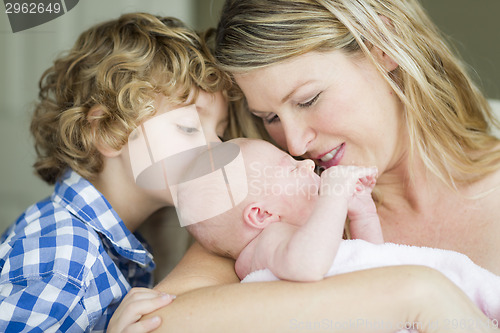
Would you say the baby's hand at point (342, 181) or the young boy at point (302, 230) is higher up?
the baby's hand at point (342, 181)

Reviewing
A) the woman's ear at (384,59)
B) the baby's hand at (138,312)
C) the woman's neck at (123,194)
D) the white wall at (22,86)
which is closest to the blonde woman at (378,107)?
the woman's ear at (384,59)

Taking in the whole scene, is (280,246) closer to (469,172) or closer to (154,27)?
(469,172)

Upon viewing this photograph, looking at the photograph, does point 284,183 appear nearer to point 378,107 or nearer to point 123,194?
point 378,107

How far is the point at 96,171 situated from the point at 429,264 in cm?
111

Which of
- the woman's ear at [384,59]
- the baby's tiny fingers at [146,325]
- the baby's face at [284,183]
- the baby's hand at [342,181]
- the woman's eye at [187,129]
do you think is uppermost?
the woman's ear at [384,59]

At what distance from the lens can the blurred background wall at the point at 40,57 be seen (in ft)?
8.55

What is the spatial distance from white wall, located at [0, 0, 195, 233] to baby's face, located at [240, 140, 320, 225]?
160 cm

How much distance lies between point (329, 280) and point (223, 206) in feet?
1.23

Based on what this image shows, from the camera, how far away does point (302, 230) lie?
44.8 inches

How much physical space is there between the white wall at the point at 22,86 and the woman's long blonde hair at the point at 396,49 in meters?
1.31

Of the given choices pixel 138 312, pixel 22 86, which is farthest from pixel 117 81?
pixel 22 86

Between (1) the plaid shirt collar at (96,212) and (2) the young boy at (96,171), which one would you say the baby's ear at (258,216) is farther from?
(1) the plaid shirt collar at (96,212)

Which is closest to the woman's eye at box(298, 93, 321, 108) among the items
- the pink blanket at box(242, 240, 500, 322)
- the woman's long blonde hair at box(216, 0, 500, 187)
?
the woman's long blonde hair at box(216, 0, 500, 187)

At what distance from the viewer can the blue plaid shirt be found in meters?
1.31
